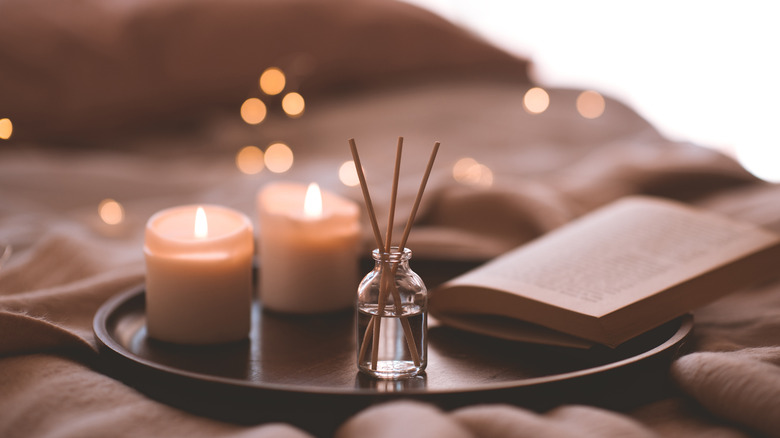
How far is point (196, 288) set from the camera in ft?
2.26

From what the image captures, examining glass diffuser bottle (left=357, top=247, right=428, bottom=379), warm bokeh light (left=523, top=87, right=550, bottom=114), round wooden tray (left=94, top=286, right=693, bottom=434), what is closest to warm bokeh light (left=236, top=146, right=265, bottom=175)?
warm bokeh light (left=523, top=87, right=550, bottom=114)

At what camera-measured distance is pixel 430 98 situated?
1.80m

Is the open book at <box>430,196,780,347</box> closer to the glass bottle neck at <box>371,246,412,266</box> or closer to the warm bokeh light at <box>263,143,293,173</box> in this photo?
the glass bottle neck at <box>371,246,412,266</box>

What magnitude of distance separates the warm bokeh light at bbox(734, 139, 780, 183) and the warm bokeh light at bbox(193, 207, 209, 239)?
7.47 feet

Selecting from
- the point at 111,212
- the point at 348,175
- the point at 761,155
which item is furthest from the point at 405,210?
the point at 761,155

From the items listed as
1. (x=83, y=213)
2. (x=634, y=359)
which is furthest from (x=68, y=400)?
(x=83, y=213)

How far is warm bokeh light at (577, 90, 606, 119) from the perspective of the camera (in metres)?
1.78

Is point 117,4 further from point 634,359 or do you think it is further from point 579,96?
point 634,359

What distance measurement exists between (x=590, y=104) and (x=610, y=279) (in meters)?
1.20

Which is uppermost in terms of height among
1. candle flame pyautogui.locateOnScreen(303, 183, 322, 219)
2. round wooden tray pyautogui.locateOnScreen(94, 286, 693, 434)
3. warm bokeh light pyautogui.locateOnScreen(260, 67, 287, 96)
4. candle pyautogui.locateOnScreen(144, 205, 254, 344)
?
warm bokeh light pyautogui.locateOnScreen(260, 67, 287, 96)

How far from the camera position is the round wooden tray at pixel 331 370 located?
518 millimetres

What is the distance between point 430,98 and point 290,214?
3.43 ft

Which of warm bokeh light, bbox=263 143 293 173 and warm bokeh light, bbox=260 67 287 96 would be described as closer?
warm bokeh light, bbox=263 143 293 173

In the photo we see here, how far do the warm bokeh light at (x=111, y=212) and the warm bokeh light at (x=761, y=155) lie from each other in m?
2.10
